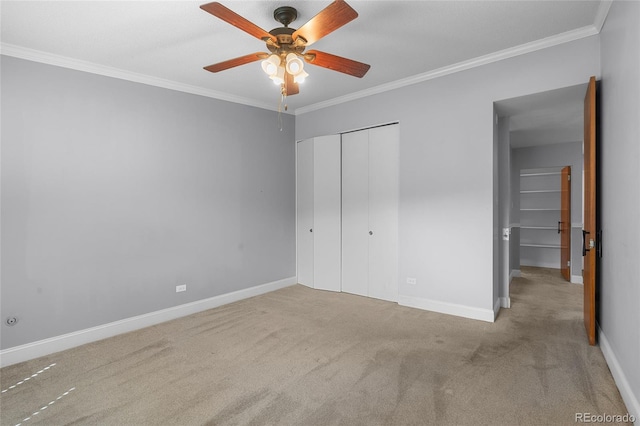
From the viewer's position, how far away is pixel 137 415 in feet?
6.51

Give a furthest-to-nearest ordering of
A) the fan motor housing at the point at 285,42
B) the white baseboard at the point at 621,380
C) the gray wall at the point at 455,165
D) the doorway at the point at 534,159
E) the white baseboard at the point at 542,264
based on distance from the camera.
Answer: the white baseboard at the point at 542,264, the doorway at the point at 534,159, the gray wall at the point at 455,165, the fan motor housing at the point at 285,42, the white baseboard at the point at 621,380

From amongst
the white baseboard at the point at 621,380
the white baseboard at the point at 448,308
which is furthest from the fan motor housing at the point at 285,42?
the white baseboard at the point at 448,308

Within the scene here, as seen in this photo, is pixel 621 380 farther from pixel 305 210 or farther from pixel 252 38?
pixel 305 210

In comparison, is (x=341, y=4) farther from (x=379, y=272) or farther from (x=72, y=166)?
(x=379, y=272)

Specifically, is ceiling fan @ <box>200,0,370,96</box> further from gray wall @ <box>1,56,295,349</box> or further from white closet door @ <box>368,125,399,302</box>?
white closet door @ <box>368,125,399,302</box>

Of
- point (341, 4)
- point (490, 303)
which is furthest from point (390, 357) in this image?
point (341, 4)

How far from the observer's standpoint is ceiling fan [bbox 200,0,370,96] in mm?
1880

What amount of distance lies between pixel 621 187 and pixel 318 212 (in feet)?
11.3

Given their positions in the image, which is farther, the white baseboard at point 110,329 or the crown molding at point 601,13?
the white baseboard at point 110,329

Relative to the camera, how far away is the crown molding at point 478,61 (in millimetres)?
2787

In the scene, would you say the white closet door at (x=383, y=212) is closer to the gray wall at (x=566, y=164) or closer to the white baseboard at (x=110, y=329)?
the white baseboard at (x=110, y=329)

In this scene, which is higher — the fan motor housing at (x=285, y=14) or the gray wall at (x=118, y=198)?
the fan motor housing at (x=285, y=14)

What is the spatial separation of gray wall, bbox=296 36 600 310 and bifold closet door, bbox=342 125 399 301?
17cm

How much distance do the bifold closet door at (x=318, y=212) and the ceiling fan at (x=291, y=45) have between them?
7.48 ft
